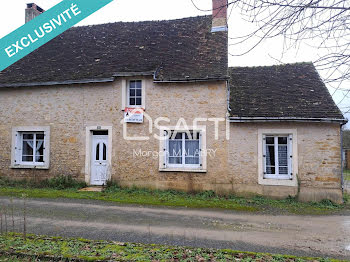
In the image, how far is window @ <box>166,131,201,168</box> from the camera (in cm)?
1005

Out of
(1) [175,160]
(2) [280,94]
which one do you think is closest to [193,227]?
(1) [175,160]

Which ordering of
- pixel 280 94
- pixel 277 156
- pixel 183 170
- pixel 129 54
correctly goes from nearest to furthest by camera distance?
Result: pixel 277 156 < pixel 183 170 < pixel 280 94 < pixel 129 54

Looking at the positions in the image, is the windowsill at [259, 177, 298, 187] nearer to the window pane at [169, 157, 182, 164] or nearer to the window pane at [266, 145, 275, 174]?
the window pane at [266, 145, 275, 174]

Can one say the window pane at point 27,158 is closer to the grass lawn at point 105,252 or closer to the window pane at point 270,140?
the grass lawn at point 105,252

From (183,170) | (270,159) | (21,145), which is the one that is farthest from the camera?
(21,145)

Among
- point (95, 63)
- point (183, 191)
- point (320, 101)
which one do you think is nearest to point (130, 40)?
point (95, 63)

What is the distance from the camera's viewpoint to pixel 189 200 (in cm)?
893

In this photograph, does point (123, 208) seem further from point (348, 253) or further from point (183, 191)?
point (348, 253)

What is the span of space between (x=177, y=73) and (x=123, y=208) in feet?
17.9

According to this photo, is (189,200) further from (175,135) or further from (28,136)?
(28,136)

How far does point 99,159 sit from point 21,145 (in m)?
3.72

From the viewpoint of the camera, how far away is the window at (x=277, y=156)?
31.0 feet

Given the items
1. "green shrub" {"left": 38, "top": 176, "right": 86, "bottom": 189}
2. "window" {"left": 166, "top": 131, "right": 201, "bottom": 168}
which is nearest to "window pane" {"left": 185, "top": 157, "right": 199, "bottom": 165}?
"window" {"left": 166, "top": 131, "right": 201, "bottom": 168}

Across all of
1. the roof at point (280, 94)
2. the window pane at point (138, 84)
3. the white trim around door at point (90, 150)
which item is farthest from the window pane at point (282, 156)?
the white trim around door at point (90, 150)
